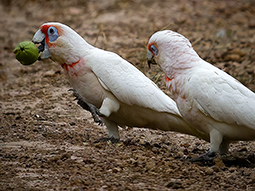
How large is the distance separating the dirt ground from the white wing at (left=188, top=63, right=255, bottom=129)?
52cm

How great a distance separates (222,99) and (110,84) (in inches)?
56.3

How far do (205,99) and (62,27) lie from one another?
7.02 ft

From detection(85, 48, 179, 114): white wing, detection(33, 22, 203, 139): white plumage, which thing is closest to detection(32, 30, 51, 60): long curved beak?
detection(33, 22, 203, 139): white plumage

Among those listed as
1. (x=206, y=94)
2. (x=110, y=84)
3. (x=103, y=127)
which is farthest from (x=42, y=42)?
(x=206, y=94)

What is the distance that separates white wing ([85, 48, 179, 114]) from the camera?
545cm

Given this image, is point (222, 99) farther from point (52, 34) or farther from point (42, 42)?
point (42, 42)

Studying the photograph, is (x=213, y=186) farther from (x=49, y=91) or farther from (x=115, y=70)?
(x=49, y=91)

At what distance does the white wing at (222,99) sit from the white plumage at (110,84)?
0.63m

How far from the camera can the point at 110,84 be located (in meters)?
5.45

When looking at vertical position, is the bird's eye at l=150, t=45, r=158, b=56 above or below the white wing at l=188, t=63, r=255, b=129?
above

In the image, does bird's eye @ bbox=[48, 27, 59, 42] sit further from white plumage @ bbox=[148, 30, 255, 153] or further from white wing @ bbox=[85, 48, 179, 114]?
white plumage @ bbox=[148, 30, 255, 153]

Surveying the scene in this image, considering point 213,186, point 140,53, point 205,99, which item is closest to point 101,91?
point 205,99

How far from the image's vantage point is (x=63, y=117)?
281 inches

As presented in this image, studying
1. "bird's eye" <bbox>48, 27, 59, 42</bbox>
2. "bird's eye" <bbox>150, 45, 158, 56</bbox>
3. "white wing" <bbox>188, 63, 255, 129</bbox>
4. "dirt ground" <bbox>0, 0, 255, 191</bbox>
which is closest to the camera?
"dirt ground" <bbox>0, 0, 255, 191</bbox>
